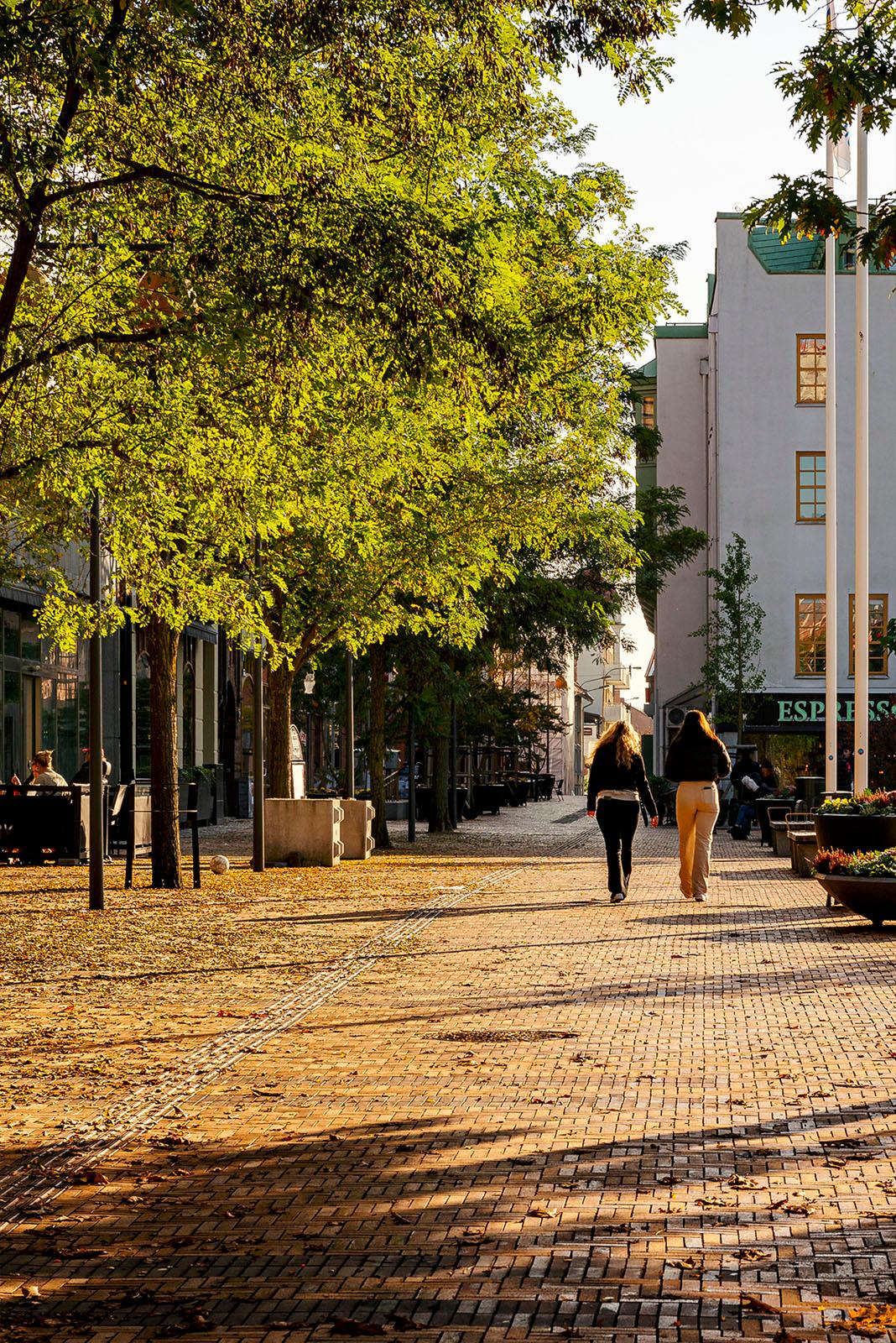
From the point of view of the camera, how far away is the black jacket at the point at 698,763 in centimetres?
1898

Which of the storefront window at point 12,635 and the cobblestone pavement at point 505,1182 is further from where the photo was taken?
the storefront window at point 12,635

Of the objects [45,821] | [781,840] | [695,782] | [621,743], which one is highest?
[621,743]

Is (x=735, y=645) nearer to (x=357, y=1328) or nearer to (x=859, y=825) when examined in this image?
(x=859, y=825)

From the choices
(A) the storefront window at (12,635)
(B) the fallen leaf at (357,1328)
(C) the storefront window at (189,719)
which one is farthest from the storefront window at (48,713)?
(B) the fallen leaf at (357,1328)

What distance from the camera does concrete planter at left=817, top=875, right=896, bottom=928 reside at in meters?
15.5

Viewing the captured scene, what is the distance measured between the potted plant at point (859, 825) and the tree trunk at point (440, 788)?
60.3 feet

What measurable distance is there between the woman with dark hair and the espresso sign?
3077 cm

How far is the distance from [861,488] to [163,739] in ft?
42.4

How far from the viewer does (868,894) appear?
51.4 feet

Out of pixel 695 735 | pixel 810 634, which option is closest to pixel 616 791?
pixel 695 735

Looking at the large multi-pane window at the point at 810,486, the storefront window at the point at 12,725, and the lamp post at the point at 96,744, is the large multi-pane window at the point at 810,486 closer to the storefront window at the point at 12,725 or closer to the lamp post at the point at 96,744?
the storefront window at the point at 12,725

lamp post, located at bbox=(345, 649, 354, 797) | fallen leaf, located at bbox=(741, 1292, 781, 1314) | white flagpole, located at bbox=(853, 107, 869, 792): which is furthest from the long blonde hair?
fallen leaf, located at bbox=(741, 1292, 781, 1314)

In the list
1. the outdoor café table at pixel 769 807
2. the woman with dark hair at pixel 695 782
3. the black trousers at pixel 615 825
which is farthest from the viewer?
the outdoor café table at pixel 769 807

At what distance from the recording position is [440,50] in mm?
12500
